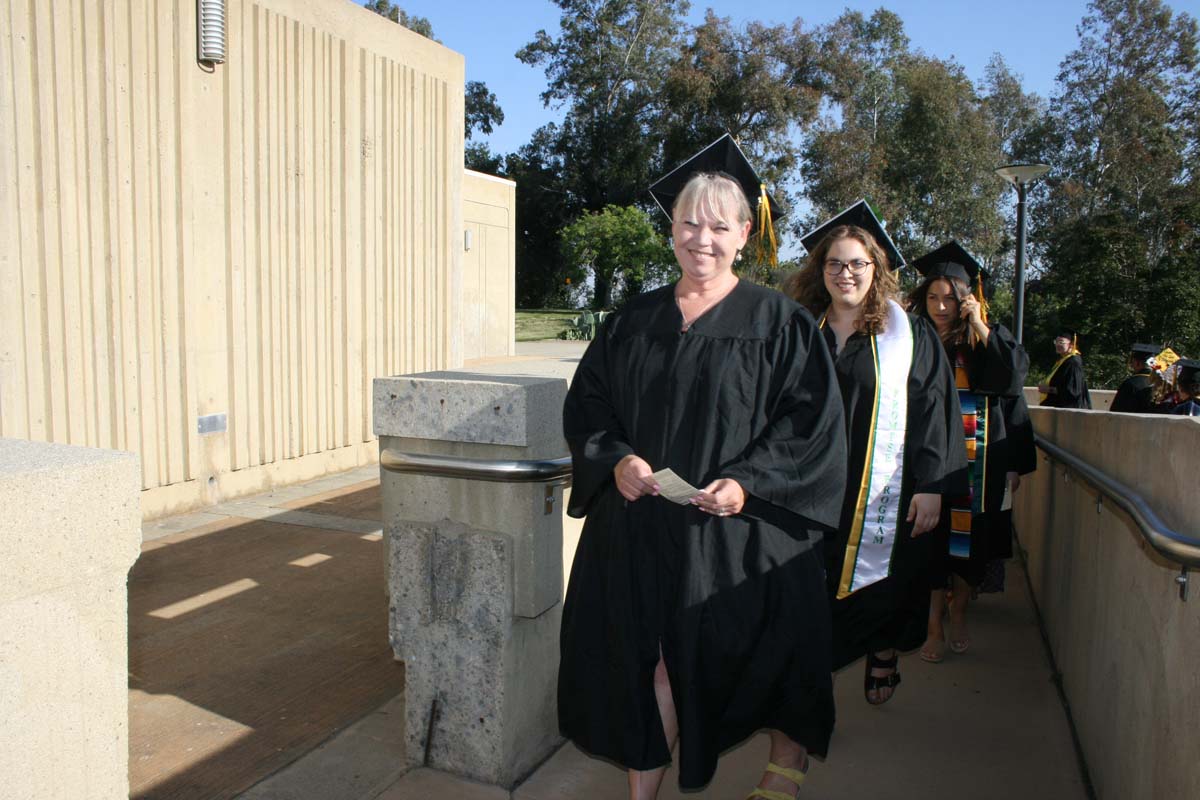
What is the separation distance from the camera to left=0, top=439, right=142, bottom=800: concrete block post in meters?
1.43

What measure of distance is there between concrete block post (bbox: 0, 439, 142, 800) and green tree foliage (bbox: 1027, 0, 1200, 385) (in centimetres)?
2724

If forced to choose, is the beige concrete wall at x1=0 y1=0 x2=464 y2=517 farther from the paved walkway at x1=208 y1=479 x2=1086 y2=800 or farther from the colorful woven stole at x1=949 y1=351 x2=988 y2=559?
the colorful woven stole at x1=949 y1=351 x2=988 y2=559

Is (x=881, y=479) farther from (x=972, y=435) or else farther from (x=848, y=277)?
(x=972, y=435)

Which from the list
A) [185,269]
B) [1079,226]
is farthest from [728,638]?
[1079,226]

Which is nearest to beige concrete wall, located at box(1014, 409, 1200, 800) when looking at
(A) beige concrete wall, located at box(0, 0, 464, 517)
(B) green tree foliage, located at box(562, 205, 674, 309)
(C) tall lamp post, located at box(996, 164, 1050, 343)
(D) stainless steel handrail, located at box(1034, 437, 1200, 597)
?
(D) stainless steel handrail, located at box(1034, 437, 1200, 597)

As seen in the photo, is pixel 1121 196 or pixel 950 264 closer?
pixel 950 264

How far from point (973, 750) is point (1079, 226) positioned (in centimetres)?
2992

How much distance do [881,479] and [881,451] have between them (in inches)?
4.0

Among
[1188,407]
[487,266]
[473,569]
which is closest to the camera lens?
[473,569]

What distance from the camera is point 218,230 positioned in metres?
7.17

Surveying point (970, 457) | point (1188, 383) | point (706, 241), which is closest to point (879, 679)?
point (970, 457)

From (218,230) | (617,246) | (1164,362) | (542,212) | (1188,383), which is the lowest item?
(1188,383)

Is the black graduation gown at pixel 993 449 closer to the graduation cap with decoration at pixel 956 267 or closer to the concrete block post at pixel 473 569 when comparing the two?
the graduation cap with decoration at pixel 956 267

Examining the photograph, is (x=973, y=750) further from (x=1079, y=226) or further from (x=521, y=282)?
(x=521, y=282)
